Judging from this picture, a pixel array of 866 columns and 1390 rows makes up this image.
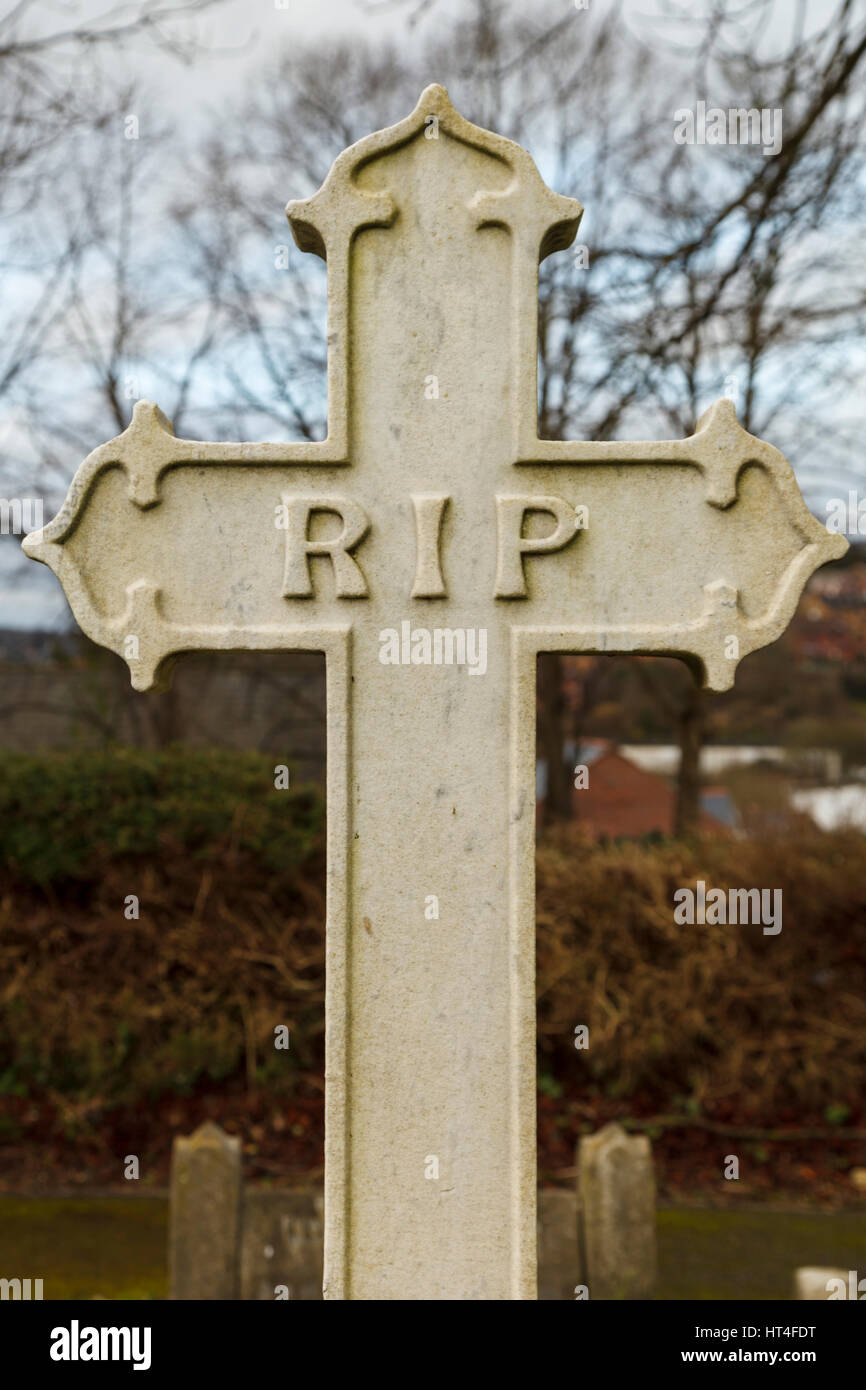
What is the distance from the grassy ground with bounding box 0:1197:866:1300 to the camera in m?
4.08

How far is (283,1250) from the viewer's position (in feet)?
12.3

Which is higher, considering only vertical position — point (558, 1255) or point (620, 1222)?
point (620, 1222)

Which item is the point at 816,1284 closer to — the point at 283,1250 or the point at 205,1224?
the point at 283,1250

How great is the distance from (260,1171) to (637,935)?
2268 mm

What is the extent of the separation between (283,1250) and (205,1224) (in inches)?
11.6

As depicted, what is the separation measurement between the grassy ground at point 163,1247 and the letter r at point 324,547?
127 inches

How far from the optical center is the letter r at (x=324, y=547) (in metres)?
2.06

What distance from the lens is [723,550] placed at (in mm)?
2123

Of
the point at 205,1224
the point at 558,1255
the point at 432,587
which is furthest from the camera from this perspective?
the point at 558,1255

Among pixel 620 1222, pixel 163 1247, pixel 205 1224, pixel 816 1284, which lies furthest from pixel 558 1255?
pixel 163 1247

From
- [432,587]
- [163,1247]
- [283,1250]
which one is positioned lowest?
[163,1247]

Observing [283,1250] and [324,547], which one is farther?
[283,1250]

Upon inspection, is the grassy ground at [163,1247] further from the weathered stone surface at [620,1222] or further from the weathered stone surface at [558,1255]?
the weathered stone surface at [558,1255]

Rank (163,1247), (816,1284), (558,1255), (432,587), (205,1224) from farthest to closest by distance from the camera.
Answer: (163,1247)
(558,1255)
(205,1224)
(816,1284)
(432,587)
